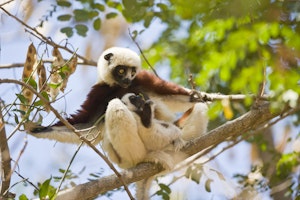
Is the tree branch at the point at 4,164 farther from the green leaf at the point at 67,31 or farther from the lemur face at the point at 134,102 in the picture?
the green leaf at the point at 67,31

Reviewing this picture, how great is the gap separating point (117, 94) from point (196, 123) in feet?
4.06

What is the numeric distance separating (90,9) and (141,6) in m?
0.87

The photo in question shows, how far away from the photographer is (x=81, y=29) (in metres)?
7.73

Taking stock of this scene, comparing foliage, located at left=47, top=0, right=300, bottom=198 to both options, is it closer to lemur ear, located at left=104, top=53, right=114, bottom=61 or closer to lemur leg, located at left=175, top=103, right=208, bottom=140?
lemur leg, located at left=175, top=103, right=208, bottom=140

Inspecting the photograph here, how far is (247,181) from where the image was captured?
24.3ft

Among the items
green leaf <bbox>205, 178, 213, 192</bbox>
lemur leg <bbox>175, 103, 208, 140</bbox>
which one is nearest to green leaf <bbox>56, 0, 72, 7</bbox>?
lemur leg <bbox>175, 103, 208, 140</bbox>

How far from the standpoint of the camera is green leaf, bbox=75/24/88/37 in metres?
7.69

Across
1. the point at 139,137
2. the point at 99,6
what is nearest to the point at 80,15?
the point at 99,6

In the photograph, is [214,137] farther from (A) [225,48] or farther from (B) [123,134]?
(A) [225,48]

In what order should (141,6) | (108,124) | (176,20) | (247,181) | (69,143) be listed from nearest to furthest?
1. (108,124)
2. (69,143)
3. (247,181)
4. (141,6)
5. (176,20)

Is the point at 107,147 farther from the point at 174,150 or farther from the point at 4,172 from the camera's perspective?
the point at 4,172

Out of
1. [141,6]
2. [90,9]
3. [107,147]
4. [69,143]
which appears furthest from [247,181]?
[90,9]

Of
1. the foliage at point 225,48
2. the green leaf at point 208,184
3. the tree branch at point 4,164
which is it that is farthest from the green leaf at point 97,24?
the tree branch at point 4,164

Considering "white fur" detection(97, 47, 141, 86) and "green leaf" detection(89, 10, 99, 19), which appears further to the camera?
"green leaf" detection(89, 10, 99, 19)
